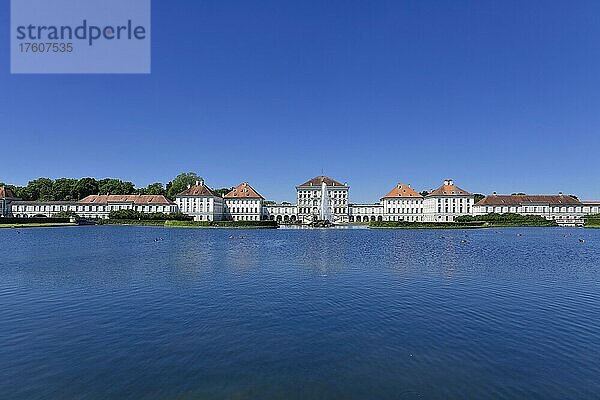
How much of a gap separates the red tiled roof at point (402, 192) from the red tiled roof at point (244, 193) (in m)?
35.5

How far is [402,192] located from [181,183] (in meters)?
65.5

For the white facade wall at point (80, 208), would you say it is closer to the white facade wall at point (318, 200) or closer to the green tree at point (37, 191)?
the green tree at point (37, 191)

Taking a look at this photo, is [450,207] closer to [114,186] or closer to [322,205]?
[322,205]

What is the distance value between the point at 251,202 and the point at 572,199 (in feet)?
274

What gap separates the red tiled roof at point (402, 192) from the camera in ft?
364

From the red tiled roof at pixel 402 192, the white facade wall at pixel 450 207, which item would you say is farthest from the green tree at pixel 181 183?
the white facade wall at pixel 450 207

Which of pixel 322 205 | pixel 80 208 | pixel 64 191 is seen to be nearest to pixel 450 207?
pixel 322 205

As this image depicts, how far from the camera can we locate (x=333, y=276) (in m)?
19.0

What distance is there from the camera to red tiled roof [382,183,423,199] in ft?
364

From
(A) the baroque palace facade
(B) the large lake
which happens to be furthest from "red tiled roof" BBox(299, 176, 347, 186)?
(B) the large lake

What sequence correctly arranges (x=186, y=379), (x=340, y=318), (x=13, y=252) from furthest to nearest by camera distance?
(x=13, y=252)
(x=340, y=318)
(x=186, y=379)

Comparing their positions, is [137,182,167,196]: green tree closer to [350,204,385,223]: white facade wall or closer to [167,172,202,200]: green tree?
[167,172,202,200]: green tree

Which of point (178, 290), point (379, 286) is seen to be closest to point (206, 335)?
point (178, 290)

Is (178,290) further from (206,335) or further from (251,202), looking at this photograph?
(251,202)
